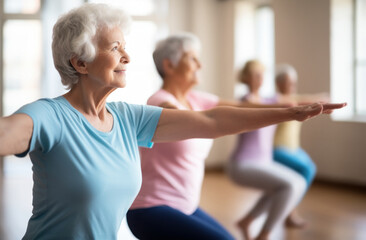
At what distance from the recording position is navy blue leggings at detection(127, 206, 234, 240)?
211 cm

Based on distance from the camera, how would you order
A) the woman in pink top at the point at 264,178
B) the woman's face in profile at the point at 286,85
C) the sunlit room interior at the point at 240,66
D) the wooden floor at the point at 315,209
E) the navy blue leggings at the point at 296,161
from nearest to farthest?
the woman in pink top at the point at 264,178, the wooden floor at the point at 315,209, the navy blue leggings at the point at 296,161, the woman's face in profile at the point at 286,85, the sunlit room interior at the point at 240,66

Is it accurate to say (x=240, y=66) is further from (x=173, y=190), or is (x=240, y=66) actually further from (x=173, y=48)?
(x=173, y=190)

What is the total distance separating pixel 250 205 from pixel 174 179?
10.2 feet

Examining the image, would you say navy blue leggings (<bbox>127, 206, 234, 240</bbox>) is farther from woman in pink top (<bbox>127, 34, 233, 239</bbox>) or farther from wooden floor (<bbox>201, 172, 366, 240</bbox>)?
wooden floor (<bbox>201, 172, 366, 240</bbox>)

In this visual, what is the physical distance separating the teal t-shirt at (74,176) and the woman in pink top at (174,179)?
59cm

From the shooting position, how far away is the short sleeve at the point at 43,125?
1.31 m

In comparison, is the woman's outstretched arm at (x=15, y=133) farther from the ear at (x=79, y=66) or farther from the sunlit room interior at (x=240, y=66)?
the sunlit room interior at (x=240, y=66)

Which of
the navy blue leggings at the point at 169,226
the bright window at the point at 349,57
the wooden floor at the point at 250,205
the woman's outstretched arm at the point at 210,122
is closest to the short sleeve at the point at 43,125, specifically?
Result: the woman's outstretched arm at the point at 210,122

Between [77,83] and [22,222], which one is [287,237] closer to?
[22,222]

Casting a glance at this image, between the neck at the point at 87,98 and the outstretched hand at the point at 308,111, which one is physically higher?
the neck at the point at 87,98

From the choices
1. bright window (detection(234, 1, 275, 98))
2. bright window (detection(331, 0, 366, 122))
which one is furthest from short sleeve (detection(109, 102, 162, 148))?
bright window (detection(234, 1, 275, 98))

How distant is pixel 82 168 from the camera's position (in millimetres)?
1434

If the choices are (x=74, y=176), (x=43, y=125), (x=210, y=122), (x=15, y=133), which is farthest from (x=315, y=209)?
(x=15, y=133)

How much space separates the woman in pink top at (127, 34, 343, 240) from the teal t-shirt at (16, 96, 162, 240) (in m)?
0.59
